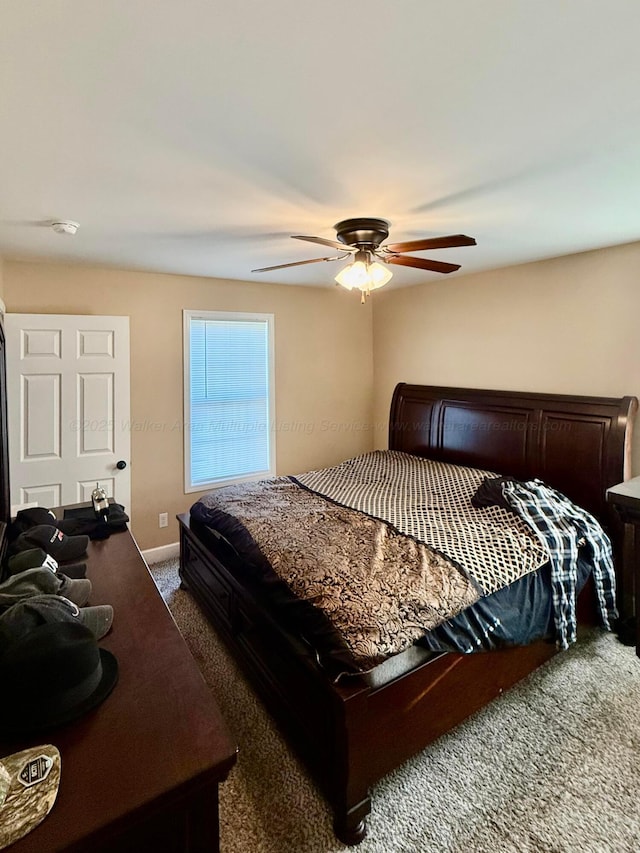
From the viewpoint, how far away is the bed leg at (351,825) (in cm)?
153

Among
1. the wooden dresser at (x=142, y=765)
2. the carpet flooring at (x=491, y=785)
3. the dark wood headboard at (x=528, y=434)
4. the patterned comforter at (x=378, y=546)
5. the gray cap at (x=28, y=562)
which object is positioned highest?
the dark wood headboard at (x=528, y=434)

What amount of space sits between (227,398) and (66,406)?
133 cm

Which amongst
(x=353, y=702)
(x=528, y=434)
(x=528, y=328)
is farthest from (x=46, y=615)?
(x=528, y=328)

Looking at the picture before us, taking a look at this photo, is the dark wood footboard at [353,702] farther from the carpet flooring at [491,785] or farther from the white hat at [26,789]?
the white hat at [26,789]

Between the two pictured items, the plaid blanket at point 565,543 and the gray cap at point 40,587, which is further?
the plaid blanket at point 565,543

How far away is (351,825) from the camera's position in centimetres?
154

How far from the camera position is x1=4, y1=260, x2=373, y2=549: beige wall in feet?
10.8

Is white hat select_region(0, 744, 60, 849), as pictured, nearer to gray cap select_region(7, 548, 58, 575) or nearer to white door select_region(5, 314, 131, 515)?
gray cap select_region(7, 548, 58, 575)

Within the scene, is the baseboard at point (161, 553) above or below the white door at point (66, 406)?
below

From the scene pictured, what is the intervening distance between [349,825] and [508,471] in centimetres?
258

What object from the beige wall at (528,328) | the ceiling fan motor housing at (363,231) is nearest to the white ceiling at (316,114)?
the ceiling fan motor housing at (363,231)

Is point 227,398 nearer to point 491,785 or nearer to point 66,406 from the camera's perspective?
point 66,406

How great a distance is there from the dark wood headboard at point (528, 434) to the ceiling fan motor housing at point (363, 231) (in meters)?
1.86

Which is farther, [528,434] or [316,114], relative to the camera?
[528,434]
